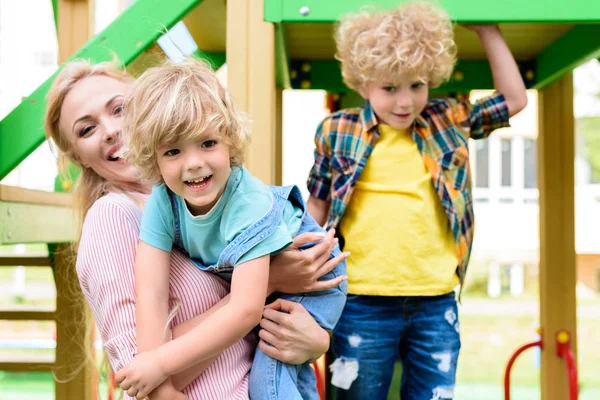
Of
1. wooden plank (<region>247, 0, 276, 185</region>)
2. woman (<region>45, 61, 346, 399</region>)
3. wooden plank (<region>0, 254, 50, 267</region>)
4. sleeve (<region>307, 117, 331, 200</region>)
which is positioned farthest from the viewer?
wooden plank (<region>0, 254, 50, 267</region>)

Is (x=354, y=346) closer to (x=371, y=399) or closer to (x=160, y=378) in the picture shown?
(x=371, y=399)

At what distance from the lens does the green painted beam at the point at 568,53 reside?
2.21 metres

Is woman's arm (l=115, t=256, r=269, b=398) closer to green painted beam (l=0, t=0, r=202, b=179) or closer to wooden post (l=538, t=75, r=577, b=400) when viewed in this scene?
green painted beam (l=0, t=0, r=202, b=179)

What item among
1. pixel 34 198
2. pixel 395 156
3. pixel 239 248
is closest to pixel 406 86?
pixel 395 156

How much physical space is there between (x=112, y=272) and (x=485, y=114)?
4.03ft

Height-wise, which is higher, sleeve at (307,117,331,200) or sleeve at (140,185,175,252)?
sleeve at (307,117,331,200)

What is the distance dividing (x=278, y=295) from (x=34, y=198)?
3.78ft

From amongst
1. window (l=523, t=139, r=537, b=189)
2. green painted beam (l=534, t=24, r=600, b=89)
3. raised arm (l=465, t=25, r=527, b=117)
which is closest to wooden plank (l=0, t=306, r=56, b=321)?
raised arm (l=465, t=25, r=527, b=117)

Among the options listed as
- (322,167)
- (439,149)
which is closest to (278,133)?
(322,167)

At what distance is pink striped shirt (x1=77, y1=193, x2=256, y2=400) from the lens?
1.37 meters

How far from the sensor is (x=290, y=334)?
1.43 metres

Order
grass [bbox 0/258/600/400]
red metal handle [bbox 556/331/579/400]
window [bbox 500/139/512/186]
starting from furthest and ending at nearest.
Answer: window [bbox 500/139/512/186] < grass [bbox 0/258/600/400] < red metal handle [bbox 556/331/579/400]

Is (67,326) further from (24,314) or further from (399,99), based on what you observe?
(399,99)

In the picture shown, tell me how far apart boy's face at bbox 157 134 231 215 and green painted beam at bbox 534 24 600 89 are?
1.42 meters
